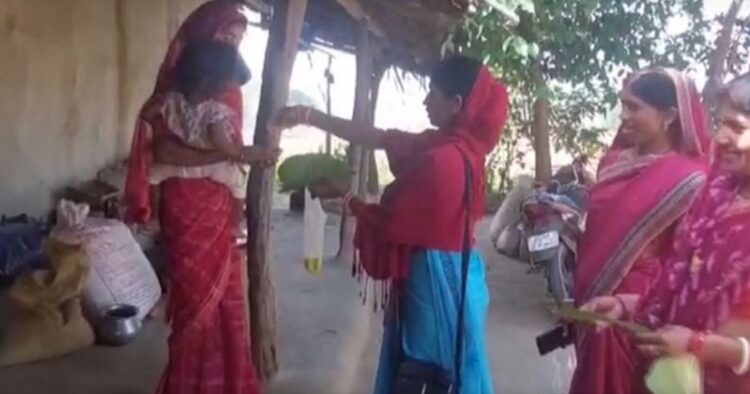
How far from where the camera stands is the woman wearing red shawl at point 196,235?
376 cm

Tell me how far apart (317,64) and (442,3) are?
7.49 meters

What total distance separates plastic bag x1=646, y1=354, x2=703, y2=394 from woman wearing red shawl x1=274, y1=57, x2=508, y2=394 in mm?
1237

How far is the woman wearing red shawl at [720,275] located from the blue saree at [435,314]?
3.57 ft

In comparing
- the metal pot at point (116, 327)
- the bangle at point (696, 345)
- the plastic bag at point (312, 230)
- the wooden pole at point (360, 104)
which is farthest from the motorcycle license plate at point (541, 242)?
the bangle at point (696, 345)

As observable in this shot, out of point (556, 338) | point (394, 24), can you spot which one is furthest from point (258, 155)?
point (394, 24)

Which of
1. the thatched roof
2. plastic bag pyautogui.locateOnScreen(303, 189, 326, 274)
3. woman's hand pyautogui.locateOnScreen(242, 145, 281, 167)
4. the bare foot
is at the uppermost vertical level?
the thatched roof

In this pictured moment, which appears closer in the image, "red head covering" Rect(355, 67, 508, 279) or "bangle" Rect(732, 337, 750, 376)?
"bangle" Rect(732, 337, 750, 376)

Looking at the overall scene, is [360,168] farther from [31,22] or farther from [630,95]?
[630,95]

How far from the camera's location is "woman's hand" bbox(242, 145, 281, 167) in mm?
3703

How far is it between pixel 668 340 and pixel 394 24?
609cm

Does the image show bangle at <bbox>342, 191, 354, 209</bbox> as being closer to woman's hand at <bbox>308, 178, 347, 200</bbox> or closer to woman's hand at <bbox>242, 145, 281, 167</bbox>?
woman's hand at <bbox>308, 178, 347, 200</bbox>

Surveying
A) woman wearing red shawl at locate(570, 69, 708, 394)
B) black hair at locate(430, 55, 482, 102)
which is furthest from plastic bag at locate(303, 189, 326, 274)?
woman wearing red shawl at locate(570, 69, 708, 394)

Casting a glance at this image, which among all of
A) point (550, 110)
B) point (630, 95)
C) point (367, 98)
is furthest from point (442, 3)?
point (550, 110)

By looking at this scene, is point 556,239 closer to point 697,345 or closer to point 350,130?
point 350,130
